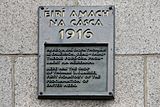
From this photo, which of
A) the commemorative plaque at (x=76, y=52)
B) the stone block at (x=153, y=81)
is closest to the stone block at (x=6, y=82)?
the commemorative plaque at (x=76, y=52)

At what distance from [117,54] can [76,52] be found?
30 cm

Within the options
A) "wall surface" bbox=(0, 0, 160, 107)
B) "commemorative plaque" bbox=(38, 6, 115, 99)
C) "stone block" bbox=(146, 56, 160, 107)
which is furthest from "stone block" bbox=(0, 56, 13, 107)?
"stone block" bbox=(146, 56, 160, 107)

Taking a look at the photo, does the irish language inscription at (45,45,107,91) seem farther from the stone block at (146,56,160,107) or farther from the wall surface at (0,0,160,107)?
the stone block at (146,56,160,107)

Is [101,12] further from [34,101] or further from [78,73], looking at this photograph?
[34,101]

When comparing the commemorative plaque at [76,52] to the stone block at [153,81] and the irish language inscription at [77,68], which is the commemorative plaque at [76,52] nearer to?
the irish language inscription at [77,68]

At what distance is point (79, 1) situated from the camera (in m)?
4.87

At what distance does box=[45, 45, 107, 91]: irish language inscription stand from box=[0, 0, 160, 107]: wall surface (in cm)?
11

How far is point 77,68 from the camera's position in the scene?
4.77 metres

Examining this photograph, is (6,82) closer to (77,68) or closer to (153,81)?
(77,68)

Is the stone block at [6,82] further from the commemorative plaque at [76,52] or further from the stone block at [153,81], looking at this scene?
the stone block at [153,81]

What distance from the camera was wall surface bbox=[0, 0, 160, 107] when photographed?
15.6 ft

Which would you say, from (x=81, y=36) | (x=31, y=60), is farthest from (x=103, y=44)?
(x=31, y=60)

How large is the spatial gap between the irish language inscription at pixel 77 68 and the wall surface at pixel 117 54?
105mm

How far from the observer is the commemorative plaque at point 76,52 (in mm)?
4746
